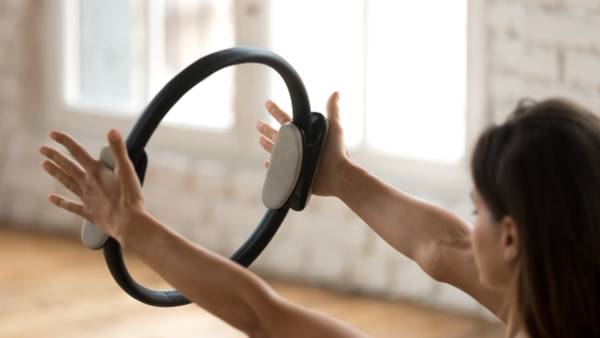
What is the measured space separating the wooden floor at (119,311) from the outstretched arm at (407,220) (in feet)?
4.96

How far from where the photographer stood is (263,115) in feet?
12.8

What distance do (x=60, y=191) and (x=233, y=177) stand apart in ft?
2.94

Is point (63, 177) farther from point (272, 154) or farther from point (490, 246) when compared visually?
point (490, 246)

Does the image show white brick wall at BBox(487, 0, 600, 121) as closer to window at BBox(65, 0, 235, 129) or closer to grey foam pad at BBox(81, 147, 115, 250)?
window at BBox(65, 0, 235, 129)

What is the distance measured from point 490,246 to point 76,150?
1.72 ft

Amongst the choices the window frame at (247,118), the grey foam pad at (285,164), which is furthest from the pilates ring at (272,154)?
the window frame at (247,118)

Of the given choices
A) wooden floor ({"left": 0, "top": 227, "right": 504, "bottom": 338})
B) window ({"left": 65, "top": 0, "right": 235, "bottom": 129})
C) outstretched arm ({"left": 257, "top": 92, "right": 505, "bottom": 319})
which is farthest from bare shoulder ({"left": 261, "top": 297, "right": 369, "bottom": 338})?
window ({"left": 65, "top": 0, "right": 235, "bottom": 129})

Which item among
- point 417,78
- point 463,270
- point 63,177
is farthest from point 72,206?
point 417,78

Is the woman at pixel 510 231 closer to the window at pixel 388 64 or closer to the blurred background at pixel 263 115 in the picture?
the blurred background at pixel 263 115

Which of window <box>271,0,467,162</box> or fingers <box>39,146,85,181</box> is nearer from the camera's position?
fingers <box>39,146,85,181</box>

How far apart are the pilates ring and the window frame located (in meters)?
1.60

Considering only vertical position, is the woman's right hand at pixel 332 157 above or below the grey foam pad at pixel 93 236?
above

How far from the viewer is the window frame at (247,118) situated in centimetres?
335

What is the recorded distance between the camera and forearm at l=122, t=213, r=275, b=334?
→ 4.51 feet
